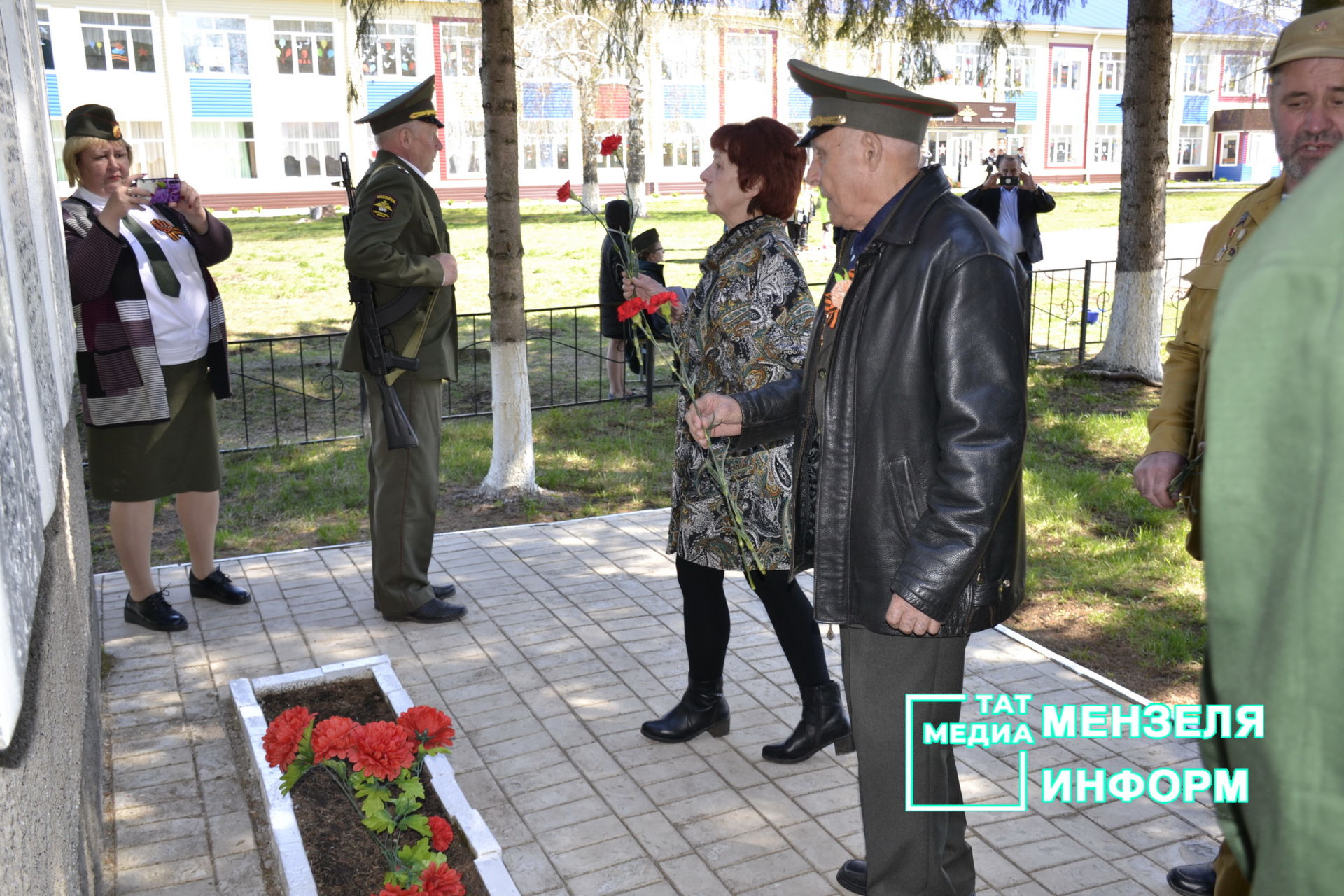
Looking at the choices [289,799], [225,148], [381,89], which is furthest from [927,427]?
[381,89]

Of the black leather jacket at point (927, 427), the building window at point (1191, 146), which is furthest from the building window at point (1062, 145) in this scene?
the black leather jacket at point (927, 427)

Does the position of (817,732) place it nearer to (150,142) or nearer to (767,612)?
(767,612)

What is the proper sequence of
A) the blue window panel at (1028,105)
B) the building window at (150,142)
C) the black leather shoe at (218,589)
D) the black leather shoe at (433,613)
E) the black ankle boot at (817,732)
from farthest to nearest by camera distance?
the blue window panel at (1028,105) < the building window at (150,142) < the black leather shoe at (218,589) < the black leather shoe at (433,613) < the black ankle boot at (817,732)

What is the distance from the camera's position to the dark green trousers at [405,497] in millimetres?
5172

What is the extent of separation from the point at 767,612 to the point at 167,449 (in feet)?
9.29

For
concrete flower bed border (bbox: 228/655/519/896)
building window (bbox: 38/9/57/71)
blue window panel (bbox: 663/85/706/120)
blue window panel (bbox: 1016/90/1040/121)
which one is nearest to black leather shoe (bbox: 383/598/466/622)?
concrete flower bed border (bbox: 228/655/519/896)

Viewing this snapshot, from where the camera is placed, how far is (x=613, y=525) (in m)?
6.83

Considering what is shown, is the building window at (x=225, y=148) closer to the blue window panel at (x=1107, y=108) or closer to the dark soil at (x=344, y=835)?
the blue window panel at (x=1107, y=108)

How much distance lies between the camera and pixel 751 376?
3637mm

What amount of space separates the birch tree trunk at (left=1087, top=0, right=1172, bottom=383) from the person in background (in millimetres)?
7963

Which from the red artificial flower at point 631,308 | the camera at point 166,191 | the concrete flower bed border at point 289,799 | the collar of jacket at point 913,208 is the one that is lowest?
the concrete flower bed border at point 289,799

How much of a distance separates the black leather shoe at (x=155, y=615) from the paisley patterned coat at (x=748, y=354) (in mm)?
2690

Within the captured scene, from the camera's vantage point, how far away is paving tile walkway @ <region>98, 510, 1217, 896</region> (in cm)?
342

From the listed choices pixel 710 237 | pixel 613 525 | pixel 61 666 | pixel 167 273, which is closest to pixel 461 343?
pixel 613 525
